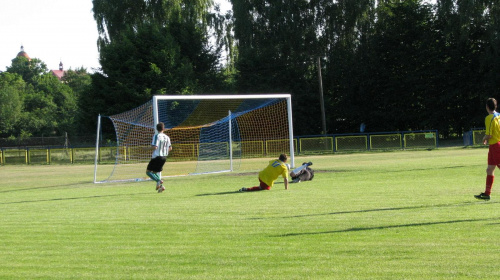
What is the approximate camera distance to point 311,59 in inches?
1964

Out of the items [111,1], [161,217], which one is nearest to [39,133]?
[111,1]

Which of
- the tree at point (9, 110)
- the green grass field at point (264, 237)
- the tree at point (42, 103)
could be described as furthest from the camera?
the tree at point (42, 103)

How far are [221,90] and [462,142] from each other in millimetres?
22211

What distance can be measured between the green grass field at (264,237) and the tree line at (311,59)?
111ft

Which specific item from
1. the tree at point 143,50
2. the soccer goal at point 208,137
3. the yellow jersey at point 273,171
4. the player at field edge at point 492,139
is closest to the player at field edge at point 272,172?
the yellow jersey at point 273,171

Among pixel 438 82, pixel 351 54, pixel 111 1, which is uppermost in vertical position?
pixel 111 1

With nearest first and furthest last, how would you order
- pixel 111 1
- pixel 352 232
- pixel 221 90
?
pixel 352 232
pixel 111 1
pixel 221 90

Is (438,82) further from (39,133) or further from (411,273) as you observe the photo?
(39,133)

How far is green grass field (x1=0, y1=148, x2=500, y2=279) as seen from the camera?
546cm

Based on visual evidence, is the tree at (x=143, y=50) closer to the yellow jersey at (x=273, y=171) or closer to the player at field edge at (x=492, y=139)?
the yellow jersey at (x=273, y=171)

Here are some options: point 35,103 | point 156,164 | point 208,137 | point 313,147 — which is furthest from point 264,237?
point 35,103

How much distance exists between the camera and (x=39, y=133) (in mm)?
83875

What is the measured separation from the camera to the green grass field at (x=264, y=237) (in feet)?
17.9

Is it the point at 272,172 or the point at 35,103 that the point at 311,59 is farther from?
the point at 35,103
